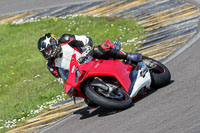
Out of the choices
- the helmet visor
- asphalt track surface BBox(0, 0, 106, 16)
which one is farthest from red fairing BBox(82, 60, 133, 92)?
asphalt track surface BBox(0, 0, 106, 16)

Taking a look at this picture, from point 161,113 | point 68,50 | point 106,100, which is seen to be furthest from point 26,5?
point 161,113

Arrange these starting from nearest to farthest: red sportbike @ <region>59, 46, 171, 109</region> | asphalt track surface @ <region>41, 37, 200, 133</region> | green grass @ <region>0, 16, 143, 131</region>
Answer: asphalt track surface @ <region>41, 37, 200, 133</region> < red sportbike @ <region>59, 46, 171, 109</region> < green grass @ <region>0, 16, 143, 131</region>

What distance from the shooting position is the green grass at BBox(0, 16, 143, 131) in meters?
10.5

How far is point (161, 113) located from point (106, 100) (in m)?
0.98

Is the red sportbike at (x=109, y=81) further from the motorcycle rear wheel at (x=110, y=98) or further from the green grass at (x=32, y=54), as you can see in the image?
the green grass at (x=32, y=54)

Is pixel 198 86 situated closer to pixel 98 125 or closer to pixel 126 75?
pixel 126 75

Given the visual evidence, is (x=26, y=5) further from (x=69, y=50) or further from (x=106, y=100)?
(x=106, y=100)

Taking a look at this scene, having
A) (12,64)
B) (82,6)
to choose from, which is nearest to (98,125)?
(12,64)

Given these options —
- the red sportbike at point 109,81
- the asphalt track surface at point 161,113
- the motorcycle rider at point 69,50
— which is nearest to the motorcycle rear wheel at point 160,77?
the red sportbike at point 109,81

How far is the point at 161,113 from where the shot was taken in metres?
6.61

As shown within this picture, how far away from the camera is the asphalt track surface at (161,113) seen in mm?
6082

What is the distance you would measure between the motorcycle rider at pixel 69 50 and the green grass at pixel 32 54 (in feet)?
8.27

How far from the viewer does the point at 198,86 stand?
291 inches

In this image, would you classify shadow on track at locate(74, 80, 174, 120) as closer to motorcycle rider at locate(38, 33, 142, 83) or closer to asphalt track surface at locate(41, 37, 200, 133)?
asphalt track surface at locate(41, 37, 200, 133)
